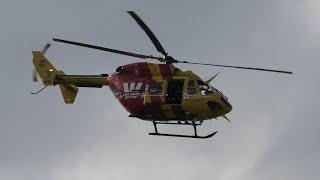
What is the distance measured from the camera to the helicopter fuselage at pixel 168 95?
31.8m

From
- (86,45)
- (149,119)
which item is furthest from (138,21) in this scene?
(149,119)

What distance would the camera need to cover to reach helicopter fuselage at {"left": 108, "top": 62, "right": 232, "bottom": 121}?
31750 mm

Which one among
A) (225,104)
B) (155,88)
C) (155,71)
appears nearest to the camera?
(225,104)

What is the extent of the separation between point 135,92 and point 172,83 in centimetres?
201

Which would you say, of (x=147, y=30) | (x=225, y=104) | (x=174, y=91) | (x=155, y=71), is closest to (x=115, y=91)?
(x=155, y=71)

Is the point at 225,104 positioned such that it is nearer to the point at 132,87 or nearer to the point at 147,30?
the point at 132,87

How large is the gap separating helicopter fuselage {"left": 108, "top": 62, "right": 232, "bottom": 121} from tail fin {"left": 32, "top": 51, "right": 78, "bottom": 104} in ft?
16.7

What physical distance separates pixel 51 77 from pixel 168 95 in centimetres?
850

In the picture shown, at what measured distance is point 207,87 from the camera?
32.5 meters

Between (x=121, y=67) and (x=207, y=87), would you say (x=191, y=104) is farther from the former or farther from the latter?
(x=121, y=67)

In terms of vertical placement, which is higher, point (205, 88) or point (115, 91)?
point (205, 88)

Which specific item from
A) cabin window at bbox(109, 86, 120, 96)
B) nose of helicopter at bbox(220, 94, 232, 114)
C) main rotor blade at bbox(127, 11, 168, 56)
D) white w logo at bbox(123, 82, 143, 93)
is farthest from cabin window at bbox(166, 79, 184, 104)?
cabin window at bbox(109, 86, 120, 96)

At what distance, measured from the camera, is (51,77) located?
123ft

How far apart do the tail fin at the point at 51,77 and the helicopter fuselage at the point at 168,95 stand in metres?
5.09
